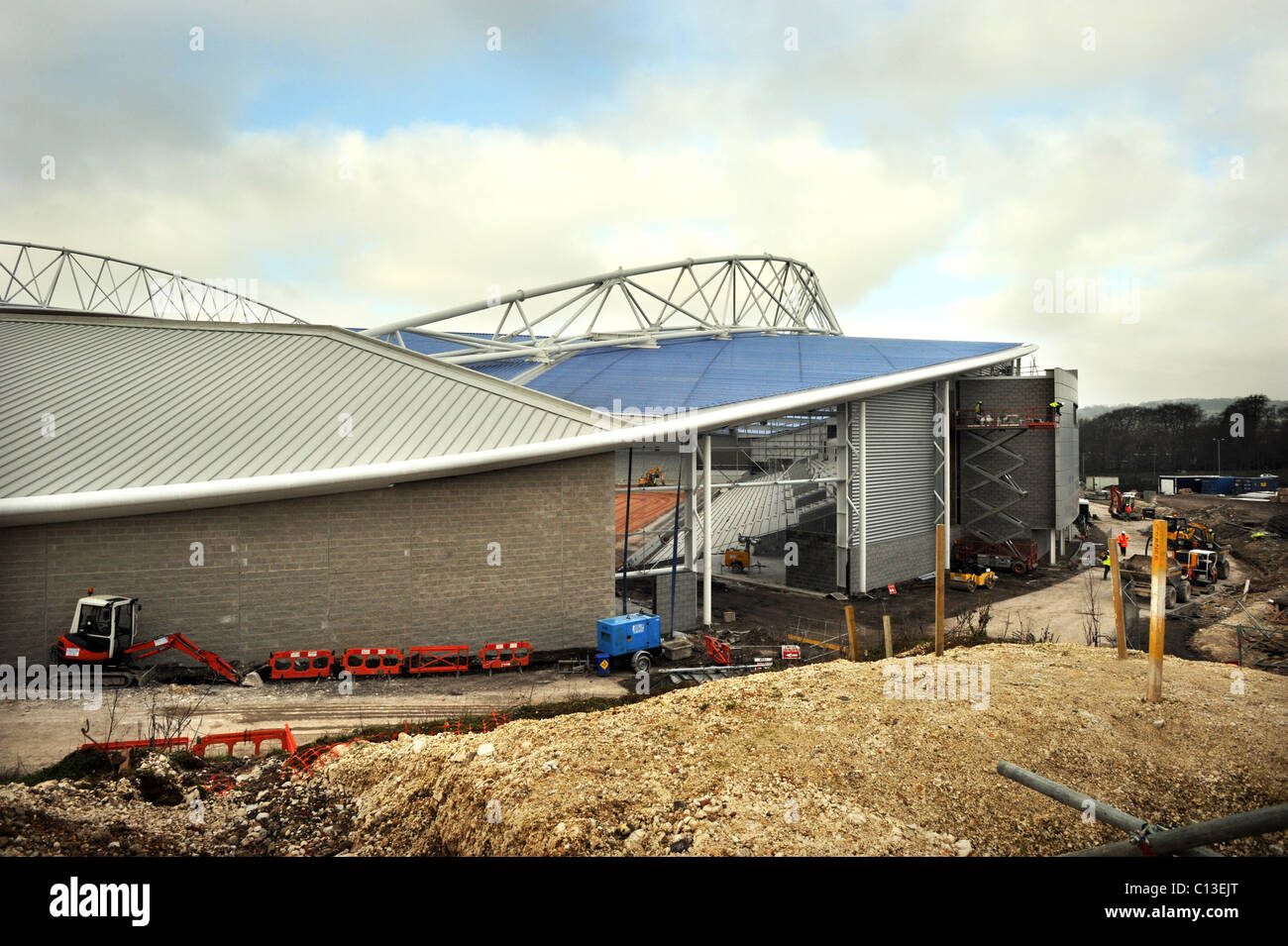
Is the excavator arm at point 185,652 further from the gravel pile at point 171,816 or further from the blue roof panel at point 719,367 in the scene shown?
the blue roof panel at point 719,367

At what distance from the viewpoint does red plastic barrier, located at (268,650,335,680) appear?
50.9 feet

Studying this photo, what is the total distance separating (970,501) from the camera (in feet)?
114

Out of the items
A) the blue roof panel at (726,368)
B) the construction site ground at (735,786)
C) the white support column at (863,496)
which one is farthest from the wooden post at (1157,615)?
the white support column at (863,496)

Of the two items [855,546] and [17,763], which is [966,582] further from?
[17,763]

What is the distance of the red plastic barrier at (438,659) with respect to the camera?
54.1ft

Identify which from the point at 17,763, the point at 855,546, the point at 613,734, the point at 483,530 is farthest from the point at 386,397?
the point at 855,546

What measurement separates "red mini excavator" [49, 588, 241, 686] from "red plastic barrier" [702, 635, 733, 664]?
42.1 ft

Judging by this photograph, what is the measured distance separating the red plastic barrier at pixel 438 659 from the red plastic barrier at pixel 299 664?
72.3 inches

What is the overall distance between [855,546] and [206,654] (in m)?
21.8

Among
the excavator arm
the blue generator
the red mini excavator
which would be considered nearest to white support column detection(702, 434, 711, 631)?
the blue generator

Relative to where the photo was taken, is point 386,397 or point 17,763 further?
point 386,397

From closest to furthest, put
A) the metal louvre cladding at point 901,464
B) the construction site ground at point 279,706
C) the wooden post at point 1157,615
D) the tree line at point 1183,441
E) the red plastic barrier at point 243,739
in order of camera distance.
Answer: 1. the wooden post at point 1157,615
2. the red plastic barrier at point 243,739
3. the construction site ground at point 279,706
4. the metal louvre cladding at point 901,464
5. the tree line at point 1183,441

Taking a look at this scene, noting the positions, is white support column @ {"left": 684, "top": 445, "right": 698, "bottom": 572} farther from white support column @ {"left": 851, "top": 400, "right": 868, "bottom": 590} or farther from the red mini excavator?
the red mini excavator
